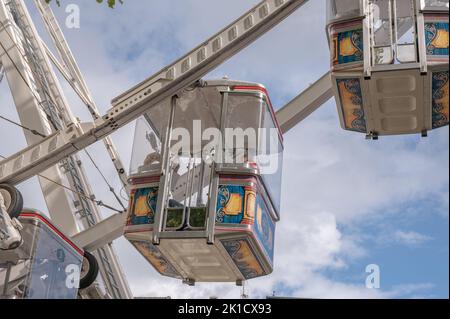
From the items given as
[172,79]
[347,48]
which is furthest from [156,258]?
[347,48]

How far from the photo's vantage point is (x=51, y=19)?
1623 cm

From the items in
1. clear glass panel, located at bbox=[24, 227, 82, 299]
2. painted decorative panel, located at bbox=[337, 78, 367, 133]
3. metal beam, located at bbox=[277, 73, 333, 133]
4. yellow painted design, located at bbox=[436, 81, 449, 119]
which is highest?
metal beam, located at bbox=[277, 73, 333, 133]

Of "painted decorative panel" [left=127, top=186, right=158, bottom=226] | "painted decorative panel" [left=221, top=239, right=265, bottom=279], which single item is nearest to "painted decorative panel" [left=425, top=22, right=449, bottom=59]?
"painted decorative panel" [left=221, top=239, right=265, bottom=279]

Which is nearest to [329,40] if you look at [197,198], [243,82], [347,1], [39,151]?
[347,1]

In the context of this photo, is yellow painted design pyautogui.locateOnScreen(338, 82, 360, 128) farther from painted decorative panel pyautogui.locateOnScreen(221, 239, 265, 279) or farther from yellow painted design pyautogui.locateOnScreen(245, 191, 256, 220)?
painted decorative panel pyautogui.locateOnScreen(221, 239, 265, 279)

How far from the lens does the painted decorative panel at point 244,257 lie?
11.0 meters

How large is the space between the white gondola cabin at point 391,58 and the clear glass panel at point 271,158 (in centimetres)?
107

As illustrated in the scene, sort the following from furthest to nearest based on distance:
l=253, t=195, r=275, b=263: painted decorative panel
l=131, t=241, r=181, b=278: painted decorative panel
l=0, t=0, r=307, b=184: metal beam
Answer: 1. l=0, t=0, r=307, b=184: metal beam
2. l=131, t=241, r=181, b=278: painted decorative panel
3. l=253, t=195, r=275, b=263: painted decorative panel

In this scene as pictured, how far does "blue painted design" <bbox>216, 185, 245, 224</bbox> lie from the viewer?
35.7 feet

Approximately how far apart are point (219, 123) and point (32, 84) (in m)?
4.79

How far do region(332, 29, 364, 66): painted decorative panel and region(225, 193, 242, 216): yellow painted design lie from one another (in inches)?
74.0

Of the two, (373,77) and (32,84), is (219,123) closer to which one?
(373,77)

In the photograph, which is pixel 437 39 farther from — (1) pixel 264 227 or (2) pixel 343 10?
(1) pixel 264 227

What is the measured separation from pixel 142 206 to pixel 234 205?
1160mm
